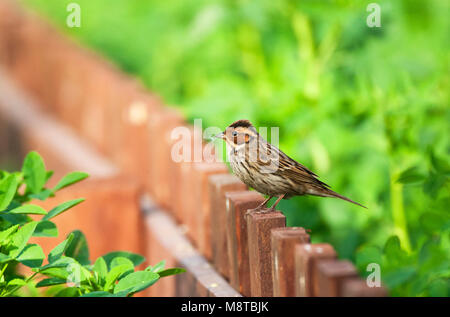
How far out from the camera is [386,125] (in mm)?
4137

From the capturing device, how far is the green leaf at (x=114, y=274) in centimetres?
229

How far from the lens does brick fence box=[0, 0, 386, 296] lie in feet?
7.66

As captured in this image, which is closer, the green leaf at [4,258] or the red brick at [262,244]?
the green leaf at [4,258]

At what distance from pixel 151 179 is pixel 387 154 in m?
1.36

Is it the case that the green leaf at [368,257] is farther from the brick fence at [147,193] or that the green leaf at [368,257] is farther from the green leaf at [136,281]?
the green leaf at [136,281]

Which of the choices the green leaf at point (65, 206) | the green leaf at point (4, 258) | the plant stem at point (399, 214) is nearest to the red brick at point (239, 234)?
the green leaf at point (65, 206)

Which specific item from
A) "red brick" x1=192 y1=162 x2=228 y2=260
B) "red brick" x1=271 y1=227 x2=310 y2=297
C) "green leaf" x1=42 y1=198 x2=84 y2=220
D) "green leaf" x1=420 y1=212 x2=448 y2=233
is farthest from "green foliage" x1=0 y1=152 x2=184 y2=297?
"green leaf" x1=420 y1=212 x2=448 y2=233

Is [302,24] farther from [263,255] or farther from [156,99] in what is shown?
[263,255]

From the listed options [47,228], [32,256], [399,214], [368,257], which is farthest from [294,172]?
[399,214]

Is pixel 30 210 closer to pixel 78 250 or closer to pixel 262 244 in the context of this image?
pixel 78 250

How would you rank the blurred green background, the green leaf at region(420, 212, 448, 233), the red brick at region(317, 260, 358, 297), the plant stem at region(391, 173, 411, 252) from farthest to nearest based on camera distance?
the plant stem at region(391, 173, 411, 252) < the blurred green background < the green leaf at region(420, 212, 448, 233) < the red brick at region(317, 260, 358, 297)

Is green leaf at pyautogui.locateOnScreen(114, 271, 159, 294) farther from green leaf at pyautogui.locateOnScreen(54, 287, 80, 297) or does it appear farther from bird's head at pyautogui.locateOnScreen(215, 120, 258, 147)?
bird's head at pyautogui.locateOnScreen(215, 120, 258, 147)

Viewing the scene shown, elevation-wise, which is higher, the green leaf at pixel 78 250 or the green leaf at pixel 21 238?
the green leaf at pixel 21 238

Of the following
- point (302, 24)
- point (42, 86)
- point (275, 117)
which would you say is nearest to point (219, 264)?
point (275, 117)
